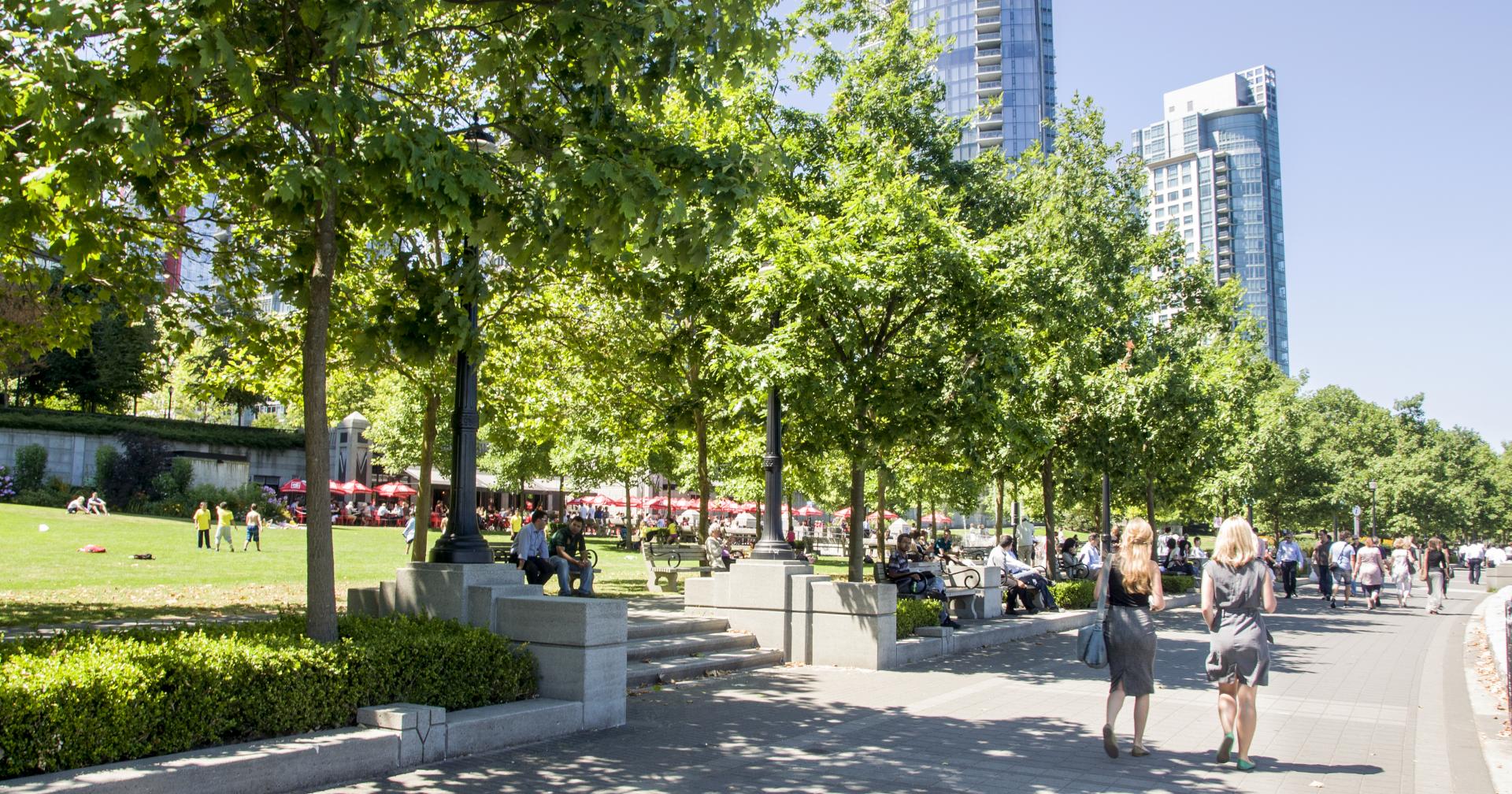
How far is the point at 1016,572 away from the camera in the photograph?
1853cm

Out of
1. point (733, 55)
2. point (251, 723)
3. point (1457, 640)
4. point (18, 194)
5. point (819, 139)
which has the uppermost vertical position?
point (819, 139)

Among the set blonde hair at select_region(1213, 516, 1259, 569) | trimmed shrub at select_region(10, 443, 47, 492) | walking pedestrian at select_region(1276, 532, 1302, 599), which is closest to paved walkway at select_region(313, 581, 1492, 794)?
blonde hair at select_region(1213, 516, 1259, 569)

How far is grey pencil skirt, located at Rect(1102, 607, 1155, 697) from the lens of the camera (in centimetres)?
742

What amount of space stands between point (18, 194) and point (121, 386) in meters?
51.1

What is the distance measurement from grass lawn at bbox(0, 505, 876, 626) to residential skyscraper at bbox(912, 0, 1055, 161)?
11844cm

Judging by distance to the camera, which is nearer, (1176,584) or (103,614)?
(103,614)

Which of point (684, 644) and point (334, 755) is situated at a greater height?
point (334, 755)

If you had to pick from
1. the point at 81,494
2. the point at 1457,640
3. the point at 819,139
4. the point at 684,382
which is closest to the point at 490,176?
the point at 819,139

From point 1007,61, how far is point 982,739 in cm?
14635

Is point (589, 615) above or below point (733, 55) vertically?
below

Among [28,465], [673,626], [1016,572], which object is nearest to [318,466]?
[673,626]

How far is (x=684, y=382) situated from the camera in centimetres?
1892

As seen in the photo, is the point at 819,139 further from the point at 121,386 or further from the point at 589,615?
the point at 121,386

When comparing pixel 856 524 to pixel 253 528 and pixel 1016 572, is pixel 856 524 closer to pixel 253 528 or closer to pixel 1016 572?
pixel 1016 572
